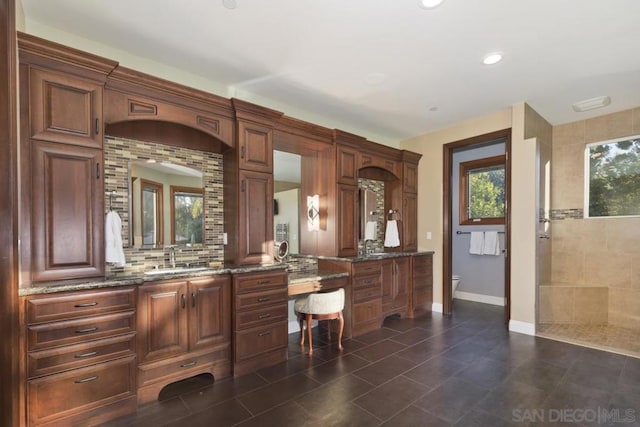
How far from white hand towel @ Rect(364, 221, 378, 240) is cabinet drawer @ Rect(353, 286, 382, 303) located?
0.84 metres

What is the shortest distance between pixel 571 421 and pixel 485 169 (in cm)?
422

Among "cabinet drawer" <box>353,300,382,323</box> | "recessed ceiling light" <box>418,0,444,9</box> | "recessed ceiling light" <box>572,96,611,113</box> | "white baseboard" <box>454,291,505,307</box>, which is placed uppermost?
"recessed ceiling light" <box>418,0,444,9</box>

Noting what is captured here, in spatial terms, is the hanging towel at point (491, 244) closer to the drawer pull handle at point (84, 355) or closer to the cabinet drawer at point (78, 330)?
the cabinet drawer at point (78, 330)

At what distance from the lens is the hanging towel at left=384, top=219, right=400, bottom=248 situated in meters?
4.57

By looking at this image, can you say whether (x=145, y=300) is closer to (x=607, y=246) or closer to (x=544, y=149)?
(x=544, y=149)

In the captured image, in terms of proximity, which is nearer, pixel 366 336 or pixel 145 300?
pixel 145 300

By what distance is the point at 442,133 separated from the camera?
15.5ft

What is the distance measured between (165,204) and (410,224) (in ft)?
11.4

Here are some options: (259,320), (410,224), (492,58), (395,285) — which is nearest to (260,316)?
(259,320)

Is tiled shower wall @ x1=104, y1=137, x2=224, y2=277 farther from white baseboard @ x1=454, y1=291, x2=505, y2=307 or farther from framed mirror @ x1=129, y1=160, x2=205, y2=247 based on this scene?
white baseboard @ x1=454, y1=291, x2=505, y2=307

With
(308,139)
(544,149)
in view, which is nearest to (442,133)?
(544,149)

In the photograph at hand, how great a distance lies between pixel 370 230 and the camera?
4621mm

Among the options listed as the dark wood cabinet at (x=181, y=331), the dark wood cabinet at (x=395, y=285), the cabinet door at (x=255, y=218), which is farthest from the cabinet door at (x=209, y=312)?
the dark wood cabinet at (x=395, y=285)

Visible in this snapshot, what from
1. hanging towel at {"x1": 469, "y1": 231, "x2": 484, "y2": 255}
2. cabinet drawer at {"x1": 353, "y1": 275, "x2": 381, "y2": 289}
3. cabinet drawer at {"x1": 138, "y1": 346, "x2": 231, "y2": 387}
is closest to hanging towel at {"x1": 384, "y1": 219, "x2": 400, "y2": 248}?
cabinet drawer at {"x1": 353, "y1": 275, "x2": 381, "y2": 289}
